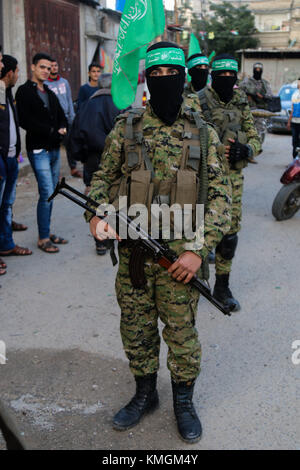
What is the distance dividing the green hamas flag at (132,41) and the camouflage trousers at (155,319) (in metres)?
1.18

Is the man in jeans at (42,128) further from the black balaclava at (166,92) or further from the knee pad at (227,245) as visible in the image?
the black balaclava at (166,92)

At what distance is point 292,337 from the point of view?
3371 mm

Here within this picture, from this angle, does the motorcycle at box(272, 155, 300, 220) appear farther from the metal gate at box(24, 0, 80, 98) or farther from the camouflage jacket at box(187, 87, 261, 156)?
the metal gate at box(24, 0, 80, 98)

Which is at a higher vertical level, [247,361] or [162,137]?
[162,137]

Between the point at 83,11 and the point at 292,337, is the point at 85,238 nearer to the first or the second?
the point at 292,337

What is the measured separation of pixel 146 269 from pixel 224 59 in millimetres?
2049

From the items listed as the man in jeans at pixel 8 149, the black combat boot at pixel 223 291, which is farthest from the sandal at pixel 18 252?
the black combat boot at pixel 223 291

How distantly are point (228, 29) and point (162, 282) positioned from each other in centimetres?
4075

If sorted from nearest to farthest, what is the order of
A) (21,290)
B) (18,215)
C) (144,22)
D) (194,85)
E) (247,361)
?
1. (247,361)
2. (144,22)
3. (21,290)
4. (194,85)
5. (18,215)

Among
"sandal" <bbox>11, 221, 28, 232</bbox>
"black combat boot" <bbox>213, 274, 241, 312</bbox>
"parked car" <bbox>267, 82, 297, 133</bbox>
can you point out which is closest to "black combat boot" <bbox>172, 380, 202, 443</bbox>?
"black combat boot" <bbox>213, 274, 241, 312</bbox>

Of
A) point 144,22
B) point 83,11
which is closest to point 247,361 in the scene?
point 144,22

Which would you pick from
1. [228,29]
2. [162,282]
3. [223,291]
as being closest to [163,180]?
[162,282]

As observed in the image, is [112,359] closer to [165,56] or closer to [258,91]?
[165,56]

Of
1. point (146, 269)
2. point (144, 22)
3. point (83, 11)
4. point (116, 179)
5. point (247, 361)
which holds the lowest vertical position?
point (247, 361)
